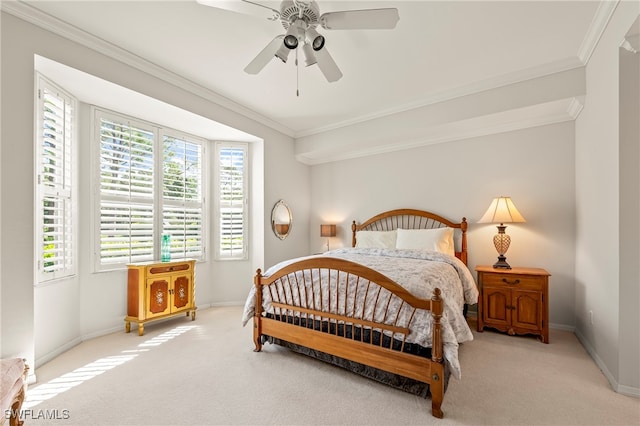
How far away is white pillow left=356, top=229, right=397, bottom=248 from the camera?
4.20m

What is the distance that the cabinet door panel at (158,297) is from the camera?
11.2 feet

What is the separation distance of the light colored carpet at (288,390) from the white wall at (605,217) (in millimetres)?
254

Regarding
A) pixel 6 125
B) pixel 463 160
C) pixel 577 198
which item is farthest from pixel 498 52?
pixel 6 125

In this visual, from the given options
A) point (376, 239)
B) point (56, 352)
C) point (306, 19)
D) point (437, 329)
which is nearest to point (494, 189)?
point (376, 239)

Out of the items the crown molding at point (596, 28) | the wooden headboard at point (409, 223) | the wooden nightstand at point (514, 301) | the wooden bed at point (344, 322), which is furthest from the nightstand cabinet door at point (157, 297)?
the crown molding at point (596, 28)

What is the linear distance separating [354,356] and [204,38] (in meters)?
2.96

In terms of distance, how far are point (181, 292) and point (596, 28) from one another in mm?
4996

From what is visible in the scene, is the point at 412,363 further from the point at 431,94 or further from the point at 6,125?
the point at 6,125

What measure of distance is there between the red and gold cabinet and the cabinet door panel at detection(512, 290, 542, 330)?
391 centimetres

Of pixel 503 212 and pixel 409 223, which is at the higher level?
pixel 503 212

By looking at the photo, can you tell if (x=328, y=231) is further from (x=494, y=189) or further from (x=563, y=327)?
(x=563, y=327)

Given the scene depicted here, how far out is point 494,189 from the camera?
381cm

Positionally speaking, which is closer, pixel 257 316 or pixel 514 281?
pixel 257 316

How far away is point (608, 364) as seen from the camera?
90.4 inches
